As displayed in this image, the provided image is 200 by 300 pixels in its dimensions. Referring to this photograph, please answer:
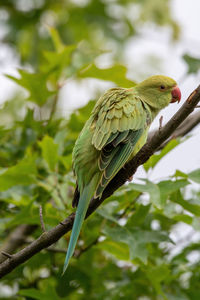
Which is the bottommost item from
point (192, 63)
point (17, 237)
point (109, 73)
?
point (17, 237)

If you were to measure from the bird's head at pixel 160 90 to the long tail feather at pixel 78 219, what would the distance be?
50.8 inches

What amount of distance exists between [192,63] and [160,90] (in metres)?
0.44

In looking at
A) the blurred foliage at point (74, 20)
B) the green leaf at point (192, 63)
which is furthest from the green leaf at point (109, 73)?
the blurred foliage at point (74, 20)

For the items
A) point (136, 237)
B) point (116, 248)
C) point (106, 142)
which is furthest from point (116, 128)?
point (116, 248)

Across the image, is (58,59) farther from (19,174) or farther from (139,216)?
(139,216)

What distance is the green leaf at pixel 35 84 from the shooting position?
391 centimetres

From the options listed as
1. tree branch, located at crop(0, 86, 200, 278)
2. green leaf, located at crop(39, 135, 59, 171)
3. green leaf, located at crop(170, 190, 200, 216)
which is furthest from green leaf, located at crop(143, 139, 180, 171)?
green leaf, located at crop(39, 135, 59, 171)

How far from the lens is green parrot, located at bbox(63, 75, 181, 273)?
282cm

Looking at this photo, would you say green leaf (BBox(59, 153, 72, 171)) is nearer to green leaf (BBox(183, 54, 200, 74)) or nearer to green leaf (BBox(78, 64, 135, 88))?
green leaf (BBox(78, 64, 135, 88))

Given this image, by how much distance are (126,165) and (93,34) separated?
14.9 ft

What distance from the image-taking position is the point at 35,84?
3945mm

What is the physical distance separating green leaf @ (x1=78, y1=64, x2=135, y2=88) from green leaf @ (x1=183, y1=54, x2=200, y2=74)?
22.2 inches

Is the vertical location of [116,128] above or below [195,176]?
above

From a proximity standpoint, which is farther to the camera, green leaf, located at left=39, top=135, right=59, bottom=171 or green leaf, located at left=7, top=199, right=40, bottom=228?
green leaf, located at left=39, top=135, right=59, bottom=171
